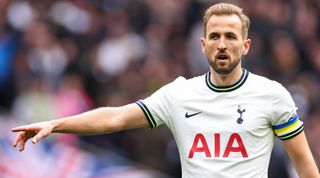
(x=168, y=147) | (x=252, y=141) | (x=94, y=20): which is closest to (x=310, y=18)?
(x=94, y=20)

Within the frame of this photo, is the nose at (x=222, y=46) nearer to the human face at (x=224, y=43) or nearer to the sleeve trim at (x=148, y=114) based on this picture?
the human face at (x=224, y=43)

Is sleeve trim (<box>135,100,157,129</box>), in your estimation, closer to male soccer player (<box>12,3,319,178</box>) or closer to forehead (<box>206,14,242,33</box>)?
male soccer player (<box>12,3,319,178</box>)

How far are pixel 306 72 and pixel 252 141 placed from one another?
25.6ft

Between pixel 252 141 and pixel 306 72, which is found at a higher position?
pixel 252 141

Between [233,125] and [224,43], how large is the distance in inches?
22.0

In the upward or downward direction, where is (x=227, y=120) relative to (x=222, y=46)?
downward

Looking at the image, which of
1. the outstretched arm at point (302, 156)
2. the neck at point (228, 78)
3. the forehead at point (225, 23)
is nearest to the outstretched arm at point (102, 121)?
the neck at point (228, 78)

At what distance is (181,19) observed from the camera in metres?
16.7

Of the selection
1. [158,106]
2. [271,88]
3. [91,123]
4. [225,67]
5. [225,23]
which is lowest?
[91,123]

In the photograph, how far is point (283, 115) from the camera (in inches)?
299

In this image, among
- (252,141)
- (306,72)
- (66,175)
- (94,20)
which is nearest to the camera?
(252,141)

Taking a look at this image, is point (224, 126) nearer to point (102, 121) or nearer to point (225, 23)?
point (225, 23)

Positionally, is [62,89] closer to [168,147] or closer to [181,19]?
[168,147]

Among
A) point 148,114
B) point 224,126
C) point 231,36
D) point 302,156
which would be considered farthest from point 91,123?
point 302,156
